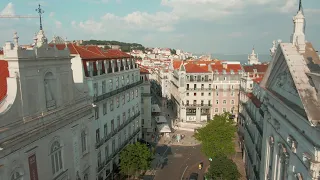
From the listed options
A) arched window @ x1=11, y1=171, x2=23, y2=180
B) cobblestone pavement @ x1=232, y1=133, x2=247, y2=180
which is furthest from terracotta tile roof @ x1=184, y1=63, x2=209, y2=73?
arched window @ x1=11, y1=171, x2=23, y2=180

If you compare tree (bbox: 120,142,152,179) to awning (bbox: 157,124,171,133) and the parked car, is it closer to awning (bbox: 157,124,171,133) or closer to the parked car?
the parked car

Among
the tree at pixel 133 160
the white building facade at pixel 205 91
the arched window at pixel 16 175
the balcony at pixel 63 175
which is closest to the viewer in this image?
the arched window at pixel 16 175

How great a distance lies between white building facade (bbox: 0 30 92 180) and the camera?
1855cm

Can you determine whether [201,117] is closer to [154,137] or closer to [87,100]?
[154,137]

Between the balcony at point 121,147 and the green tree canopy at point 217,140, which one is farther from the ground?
the green tree canopy at point 217,140

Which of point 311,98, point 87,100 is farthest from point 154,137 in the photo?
point 311,98

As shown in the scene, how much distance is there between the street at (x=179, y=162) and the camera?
42.9 m

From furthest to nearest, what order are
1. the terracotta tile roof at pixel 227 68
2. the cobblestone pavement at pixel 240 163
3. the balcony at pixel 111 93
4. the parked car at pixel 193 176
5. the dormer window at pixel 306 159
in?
1. the terracotta tile roof at pixel 227 68
2. the cobblestone pavement at pixel 240 163
3. the parked car at pixel 193 176
4. the balcony at pixel 111 93
5. the dormer window at pixel 306 159

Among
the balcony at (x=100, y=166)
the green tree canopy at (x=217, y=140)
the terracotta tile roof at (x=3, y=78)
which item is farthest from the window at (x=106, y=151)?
the terracotta tile roof at (x=3, y=78)

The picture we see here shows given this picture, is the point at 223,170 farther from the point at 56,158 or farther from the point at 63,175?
the point at 56,158

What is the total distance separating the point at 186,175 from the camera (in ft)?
141

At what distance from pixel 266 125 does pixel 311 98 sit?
12.0 metres

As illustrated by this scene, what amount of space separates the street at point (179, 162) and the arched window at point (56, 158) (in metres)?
20.6

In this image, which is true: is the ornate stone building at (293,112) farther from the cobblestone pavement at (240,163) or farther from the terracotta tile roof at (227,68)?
the terracotta tile roof at (227,68)
